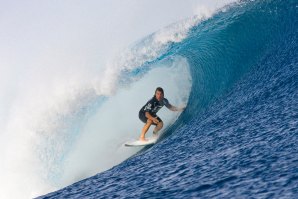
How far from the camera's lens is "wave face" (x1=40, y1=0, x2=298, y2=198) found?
360 centimetres

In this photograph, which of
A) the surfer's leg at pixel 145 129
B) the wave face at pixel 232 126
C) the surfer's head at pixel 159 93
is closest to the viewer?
the wave face at pixel 232 126

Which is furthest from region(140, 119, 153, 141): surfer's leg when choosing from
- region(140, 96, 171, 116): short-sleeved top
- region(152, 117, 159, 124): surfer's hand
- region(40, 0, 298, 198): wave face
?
region(40, 0, 298, 198): wave face

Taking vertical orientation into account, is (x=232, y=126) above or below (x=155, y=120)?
below

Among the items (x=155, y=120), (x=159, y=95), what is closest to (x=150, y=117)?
(x=155, y=120)

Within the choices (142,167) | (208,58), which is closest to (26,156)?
(208,58)

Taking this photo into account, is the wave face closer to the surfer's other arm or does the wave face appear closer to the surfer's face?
the surfer's other arm

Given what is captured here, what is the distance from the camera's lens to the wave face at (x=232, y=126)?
3.60 metres

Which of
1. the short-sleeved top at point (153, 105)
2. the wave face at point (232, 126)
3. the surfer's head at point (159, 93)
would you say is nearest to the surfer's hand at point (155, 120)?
the short-sleeved top at point (153, 105)

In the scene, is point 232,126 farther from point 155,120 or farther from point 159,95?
point 155,120

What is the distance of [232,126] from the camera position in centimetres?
577

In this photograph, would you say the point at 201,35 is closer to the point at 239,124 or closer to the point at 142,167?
the point at 239,124

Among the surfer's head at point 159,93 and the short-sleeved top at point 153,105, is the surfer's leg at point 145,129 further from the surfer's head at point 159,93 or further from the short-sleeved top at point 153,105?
the surfer's head at point 159,93

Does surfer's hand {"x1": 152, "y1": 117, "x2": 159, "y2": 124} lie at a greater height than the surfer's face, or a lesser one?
lesser

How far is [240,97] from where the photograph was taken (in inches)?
305
